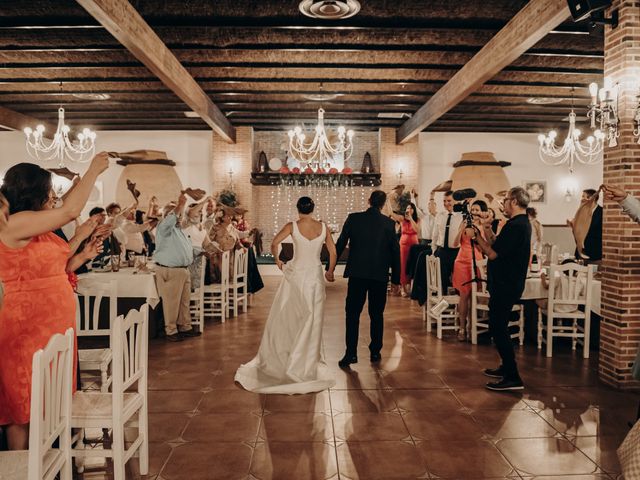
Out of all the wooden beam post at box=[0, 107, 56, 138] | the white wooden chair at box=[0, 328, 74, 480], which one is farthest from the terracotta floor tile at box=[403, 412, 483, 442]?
the wooden beam post at box=[0, 107, 56, 138]

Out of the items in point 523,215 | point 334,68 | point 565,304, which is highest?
point 334,68

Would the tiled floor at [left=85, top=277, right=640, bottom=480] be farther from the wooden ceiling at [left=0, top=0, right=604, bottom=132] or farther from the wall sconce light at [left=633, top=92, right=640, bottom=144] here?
the wooden ceiling at [left=0, top=0, right=604, bottom=132]

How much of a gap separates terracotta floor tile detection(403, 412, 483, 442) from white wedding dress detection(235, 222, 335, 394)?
980 mm

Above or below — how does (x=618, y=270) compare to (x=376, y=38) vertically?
below

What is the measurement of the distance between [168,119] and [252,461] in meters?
10.2

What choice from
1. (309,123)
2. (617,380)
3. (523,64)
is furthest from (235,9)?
(309,123)

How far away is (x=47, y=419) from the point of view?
205 cm

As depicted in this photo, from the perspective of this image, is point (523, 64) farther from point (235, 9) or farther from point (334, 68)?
point (235, 9)

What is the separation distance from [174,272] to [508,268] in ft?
12.0

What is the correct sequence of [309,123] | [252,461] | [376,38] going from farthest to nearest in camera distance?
[309,123]
[376,38]
[252,461]

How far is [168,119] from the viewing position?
1203 centimetres

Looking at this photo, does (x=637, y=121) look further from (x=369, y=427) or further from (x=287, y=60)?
(x=287, y=60)

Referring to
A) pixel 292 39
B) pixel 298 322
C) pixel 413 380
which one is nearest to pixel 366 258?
pixel 298 322

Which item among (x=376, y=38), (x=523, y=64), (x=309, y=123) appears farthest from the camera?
(x=309, y=123)
